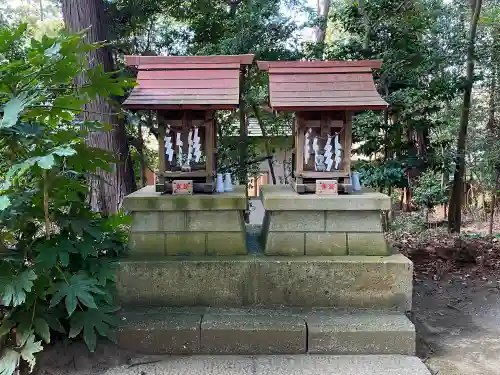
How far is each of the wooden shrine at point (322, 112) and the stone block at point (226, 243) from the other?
0.70 metres

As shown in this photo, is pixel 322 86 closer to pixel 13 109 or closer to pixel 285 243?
pixel 285 243

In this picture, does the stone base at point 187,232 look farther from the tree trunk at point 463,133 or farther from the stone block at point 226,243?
the tree trunk at point 463,133

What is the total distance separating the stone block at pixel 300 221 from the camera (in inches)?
144

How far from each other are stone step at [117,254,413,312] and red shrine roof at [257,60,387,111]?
4.29ft

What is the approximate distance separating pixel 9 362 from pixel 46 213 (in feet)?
3.29

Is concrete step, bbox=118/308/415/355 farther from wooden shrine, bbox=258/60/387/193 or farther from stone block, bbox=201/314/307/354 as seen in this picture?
wooden shrine, bbox=258/60/387/193

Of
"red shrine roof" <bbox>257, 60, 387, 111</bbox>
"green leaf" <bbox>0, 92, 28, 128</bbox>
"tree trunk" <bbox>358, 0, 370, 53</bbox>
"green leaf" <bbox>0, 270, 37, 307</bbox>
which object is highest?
"tree trunk" <bbox>358, 0, 370, 53</bbox>

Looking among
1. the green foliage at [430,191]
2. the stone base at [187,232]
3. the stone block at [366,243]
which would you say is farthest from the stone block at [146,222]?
the green foliage at [430,191]

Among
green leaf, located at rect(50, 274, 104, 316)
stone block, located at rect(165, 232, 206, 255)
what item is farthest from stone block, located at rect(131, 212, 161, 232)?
green leaf, located at rect(50, 274, 104, 316)

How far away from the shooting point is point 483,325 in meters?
3.81

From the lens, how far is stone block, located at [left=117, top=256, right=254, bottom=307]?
349cm

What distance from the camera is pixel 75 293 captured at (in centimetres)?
280

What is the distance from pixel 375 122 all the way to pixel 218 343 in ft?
13.2

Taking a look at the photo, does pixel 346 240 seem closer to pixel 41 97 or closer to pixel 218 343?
pixel 218 343
